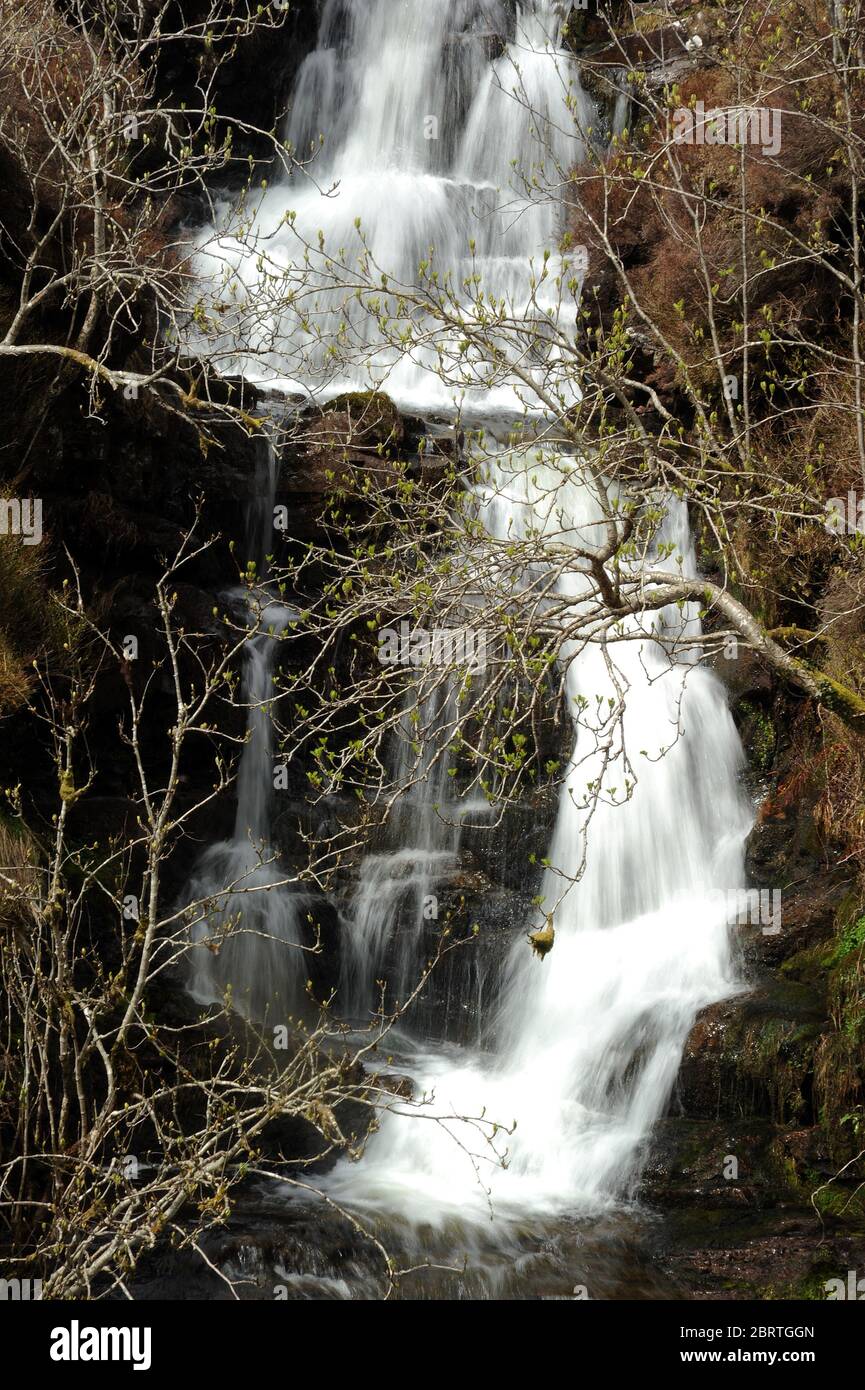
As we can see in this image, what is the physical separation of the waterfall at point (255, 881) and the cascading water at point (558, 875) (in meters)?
0.42

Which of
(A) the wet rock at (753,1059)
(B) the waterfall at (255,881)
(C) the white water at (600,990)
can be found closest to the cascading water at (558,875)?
(C) the white water at (600,990)

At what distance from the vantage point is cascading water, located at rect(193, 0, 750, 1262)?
8328mm

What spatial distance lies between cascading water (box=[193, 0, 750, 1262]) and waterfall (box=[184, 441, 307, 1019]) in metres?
0.42

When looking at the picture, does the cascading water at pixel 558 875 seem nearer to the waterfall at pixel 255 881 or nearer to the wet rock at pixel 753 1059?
the wet rock at pixel 753 1059

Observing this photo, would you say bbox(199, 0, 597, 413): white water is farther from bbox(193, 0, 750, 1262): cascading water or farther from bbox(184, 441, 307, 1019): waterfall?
bbox(184, 441, 307, 1019): waterfall

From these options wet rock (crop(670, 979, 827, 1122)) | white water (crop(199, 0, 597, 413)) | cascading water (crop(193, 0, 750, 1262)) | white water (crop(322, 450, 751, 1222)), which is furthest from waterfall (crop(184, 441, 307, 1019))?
white water (crop(199, 0, 597, 413))

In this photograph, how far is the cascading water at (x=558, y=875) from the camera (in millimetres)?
8328

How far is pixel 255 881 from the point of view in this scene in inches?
450

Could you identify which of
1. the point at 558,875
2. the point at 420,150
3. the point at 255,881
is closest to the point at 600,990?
the point at 558,875

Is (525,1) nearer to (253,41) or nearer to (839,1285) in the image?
(253,41)

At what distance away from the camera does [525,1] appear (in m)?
19.5

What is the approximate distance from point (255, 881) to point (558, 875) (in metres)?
2.79
